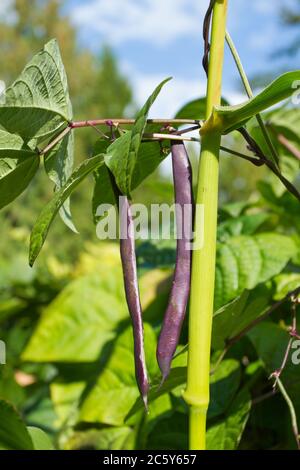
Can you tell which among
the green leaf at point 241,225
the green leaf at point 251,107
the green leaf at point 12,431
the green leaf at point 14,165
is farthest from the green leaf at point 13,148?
the green leaf at point 241,225

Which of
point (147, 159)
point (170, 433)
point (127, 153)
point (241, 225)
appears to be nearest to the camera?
point (127, 153)

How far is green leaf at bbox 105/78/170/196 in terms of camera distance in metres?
0.31

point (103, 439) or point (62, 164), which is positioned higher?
point (62, 164)

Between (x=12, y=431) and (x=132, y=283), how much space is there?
25 cm

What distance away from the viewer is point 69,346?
830mm

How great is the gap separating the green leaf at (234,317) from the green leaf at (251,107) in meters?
0.15

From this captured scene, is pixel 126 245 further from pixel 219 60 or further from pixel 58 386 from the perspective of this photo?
pixel 58 386

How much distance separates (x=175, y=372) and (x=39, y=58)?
0.77 ft

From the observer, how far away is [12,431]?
0.52 metres

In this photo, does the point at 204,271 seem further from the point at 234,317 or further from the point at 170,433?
the point at 170,433

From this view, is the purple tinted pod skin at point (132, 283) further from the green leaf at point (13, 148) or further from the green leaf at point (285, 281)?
the green leaf at point (285, 281)

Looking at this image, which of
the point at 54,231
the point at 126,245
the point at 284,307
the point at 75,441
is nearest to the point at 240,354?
the point at 284,307

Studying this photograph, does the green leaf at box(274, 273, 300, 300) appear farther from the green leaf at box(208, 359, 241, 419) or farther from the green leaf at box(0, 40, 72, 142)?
the green leaf at box(0, 40, 72, 142)

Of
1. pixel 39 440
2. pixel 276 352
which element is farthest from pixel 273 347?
pixel 39 440
